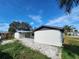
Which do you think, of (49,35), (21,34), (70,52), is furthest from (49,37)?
(21,34)

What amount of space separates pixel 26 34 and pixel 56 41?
2600 cm

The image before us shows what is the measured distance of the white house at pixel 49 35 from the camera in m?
23.6

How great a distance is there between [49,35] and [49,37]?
14.2 inches

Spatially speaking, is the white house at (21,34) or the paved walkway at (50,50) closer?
the paved walkway at (50,50)

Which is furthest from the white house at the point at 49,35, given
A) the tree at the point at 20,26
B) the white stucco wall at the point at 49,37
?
the tree at the point at 20,26

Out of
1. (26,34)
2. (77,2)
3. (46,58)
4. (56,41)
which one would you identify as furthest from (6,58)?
(26,34)

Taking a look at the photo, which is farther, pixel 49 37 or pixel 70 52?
pixel 49 37

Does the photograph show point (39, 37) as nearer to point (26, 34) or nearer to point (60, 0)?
point (60, 0)

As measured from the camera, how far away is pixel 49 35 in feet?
81.3

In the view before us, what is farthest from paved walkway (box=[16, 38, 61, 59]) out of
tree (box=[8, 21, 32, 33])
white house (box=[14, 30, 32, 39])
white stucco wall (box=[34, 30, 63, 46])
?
tree (box=[8, 21, 32, 33])

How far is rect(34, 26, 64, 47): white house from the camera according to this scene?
23594 mm

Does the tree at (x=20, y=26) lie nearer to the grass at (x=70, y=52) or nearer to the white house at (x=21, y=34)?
the white house at (x=21, y=34)

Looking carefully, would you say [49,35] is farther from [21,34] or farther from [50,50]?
[21,34]

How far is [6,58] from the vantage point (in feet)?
44.7
